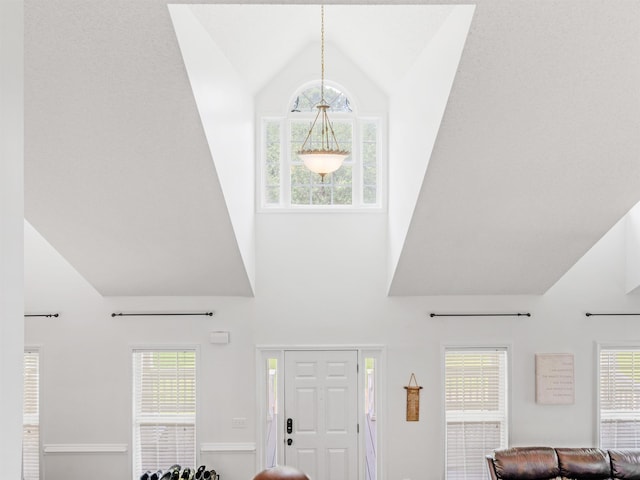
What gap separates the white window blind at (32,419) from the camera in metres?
6.95

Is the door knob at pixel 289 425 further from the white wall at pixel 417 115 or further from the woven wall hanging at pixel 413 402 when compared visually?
the white wall at pixel 417 115

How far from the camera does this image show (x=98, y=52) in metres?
3.39

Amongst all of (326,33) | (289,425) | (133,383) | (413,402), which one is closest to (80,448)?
(133,383)

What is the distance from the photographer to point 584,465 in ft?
20.7

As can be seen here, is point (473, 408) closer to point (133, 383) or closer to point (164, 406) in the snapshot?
point (164, 406)

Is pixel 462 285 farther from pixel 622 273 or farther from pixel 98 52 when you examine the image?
pixel 98 52

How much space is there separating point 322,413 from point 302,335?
0.91 metres

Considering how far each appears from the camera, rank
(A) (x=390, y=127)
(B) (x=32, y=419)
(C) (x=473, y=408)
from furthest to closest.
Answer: (C) (x=473, y=408), (B) (x=32, y=419), (A) (x=390, y=127)

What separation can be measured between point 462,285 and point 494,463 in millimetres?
1832

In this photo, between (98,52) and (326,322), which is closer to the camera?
(98,52)

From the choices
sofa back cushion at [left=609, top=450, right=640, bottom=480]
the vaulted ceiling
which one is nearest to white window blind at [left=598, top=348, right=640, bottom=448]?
sofa back cushion at [left=609, top=450, right=640, bottom=480]

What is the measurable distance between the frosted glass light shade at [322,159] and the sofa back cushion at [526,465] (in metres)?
3.52

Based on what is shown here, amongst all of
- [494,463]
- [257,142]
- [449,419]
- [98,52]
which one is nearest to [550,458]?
[494,463]

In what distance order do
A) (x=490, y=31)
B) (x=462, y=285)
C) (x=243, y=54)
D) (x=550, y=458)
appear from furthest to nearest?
1. (x=462, y=285)
2. (x=550, y=458)
3. (x=243, y=54)
4. (x=490, y=31)
